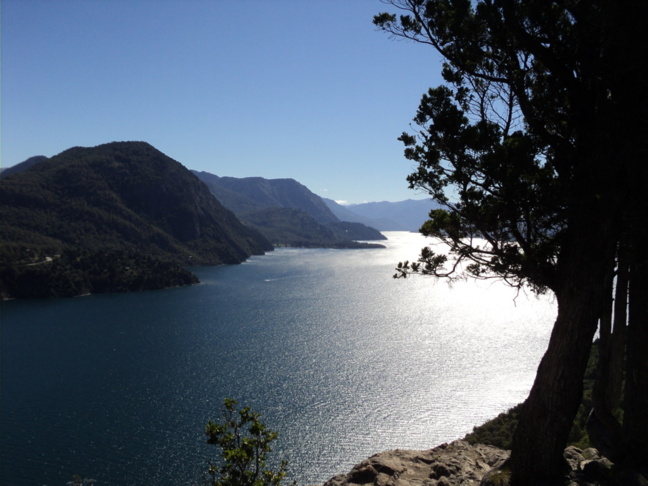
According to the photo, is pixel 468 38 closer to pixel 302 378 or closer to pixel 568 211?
pixel 568 211

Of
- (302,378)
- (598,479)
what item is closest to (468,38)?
(598,479)

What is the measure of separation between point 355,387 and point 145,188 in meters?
179

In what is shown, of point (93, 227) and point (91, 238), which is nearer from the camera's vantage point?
point (91, 238)

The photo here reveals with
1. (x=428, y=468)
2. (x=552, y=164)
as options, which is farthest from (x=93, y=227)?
(x=552, y=164)

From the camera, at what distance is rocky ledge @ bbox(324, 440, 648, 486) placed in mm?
8969

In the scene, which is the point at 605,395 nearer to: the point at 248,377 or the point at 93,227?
the point at 248,377

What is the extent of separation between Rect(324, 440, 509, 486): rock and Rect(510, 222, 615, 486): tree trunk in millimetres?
3551

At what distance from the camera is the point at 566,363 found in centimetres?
866

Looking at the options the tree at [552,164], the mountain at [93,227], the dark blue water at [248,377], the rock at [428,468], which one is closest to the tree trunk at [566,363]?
the tree at [552,164]

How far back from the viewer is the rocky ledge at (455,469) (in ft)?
29.4

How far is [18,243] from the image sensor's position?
123 m

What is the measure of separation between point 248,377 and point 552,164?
4468cm

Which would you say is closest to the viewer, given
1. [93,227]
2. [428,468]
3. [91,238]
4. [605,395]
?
[605,395]

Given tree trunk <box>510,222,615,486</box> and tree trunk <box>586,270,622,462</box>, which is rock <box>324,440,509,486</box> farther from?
tree trunk <box>586,270,622,462</box>
